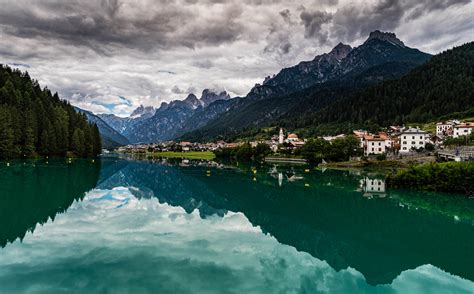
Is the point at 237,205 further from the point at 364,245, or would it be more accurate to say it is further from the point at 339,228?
the point at 364,245

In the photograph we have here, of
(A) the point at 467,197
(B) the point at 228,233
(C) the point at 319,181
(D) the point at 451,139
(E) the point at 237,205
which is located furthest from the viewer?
(D) the point at 451,139

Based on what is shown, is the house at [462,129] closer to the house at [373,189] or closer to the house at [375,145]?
the house at [375,145]

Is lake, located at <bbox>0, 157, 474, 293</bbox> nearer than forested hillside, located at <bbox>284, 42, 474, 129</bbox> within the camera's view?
Yes

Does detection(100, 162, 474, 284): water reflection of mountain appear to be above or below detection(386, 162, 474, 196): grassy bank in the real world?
below

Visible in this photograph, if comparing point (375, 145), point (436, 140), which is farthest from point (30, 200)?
point (436, 140)

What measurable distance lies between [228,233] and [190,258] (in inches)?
285

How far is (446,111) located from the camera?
484 feet

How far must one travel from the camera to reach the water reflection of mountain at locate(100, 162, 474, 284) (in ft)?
66.6

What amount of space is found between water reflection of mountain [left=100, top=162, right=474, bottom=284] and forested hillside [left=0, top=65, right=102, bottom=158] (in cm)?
5541

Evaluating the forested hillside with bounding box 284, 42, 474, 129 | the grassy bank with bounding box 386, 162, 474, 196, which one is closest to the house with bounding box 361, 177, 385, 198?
the grassy bank with bounding box 386, 162, 474, 196

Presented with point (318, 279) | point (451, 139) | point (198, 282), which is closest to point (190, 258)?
point (198, 282)

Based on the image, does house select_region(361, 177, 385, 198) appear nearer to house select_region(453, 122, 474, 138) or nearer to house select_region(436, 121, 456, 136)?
house select_region(453, 122, 474, 138)

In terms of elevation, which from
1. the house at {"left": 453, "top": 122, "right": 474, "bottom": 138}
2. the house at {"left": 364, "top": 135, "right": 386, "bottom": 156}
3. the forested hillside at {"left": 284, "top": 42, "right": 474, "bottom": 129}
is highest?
the forested hillside at {"left": 284, "top": 42, "right": 474, "bottom": 129}

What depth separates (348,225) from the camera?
96.9 ft
